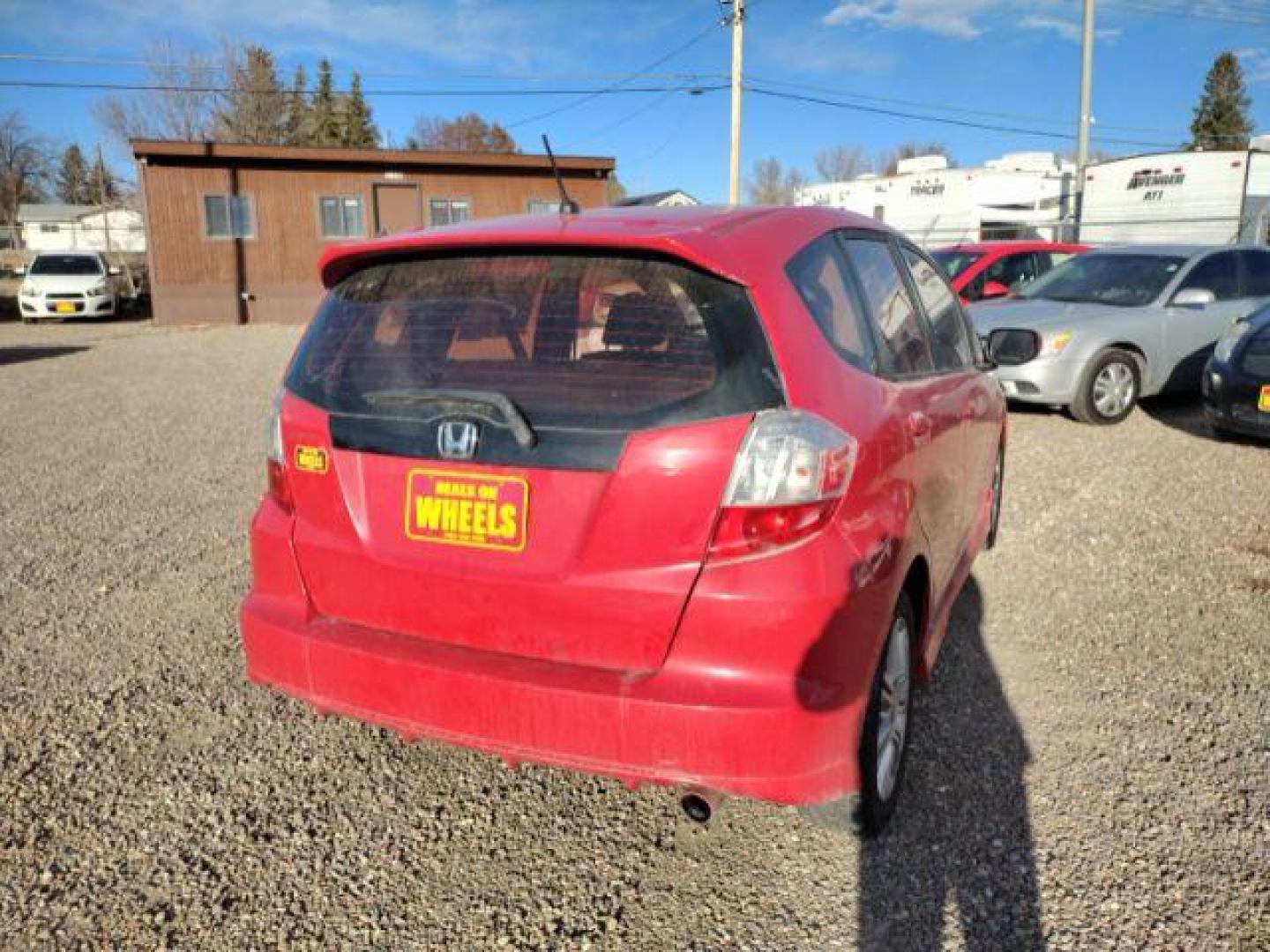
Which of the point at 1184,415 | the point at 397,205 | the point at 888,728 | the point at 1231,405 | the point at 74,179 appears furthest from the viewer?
the point at 74,179

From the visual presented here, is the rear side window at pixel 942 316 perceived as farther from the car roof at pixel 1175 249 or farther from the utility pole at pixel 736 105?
the utility pole at pixel 736 105

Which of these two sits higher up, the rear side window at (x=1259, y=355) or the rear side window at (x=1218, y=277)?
the rear side window at (x=1218, y=277)

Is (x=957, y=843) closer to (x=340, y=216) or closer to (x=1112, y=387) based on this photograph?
(x=1112, y=387)

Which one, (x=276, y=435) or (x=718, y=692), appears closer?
(x=718, y=692)

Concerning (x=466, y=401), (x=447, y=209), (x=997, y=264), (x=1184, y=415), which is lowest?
(x=1184, y=415)

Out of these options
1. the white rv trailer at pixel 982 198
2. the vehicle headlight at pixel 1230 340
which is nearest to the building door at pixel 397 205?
the white rv trailer at pixel 982 198

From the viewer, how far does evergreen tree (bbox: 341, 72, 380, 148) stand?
5766 cm

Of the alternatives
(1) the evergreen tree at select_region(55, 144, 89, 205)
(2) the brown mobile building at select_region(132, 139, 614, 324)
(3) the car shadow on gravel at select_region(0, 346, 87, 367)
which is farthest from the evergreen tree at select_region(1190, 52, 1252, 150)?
(1) the evergreen tree at select_region(55, 144, 89, 205)

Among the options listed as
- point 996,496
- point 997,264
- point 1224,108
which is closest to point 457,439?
point 996,496

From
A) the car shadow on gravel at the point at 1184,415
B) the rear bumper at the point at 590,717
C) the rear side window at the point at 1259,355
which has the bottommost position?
the car shadow on gravel at the point at 1184,415

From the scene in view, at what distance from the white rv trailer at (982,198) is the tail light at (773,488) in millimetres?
25420

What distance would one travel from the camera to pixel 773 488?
204 centimetres

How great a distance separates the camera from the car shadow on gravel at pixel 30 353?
48.5 ft

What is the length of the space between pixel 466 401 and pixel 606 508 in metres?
0.43
